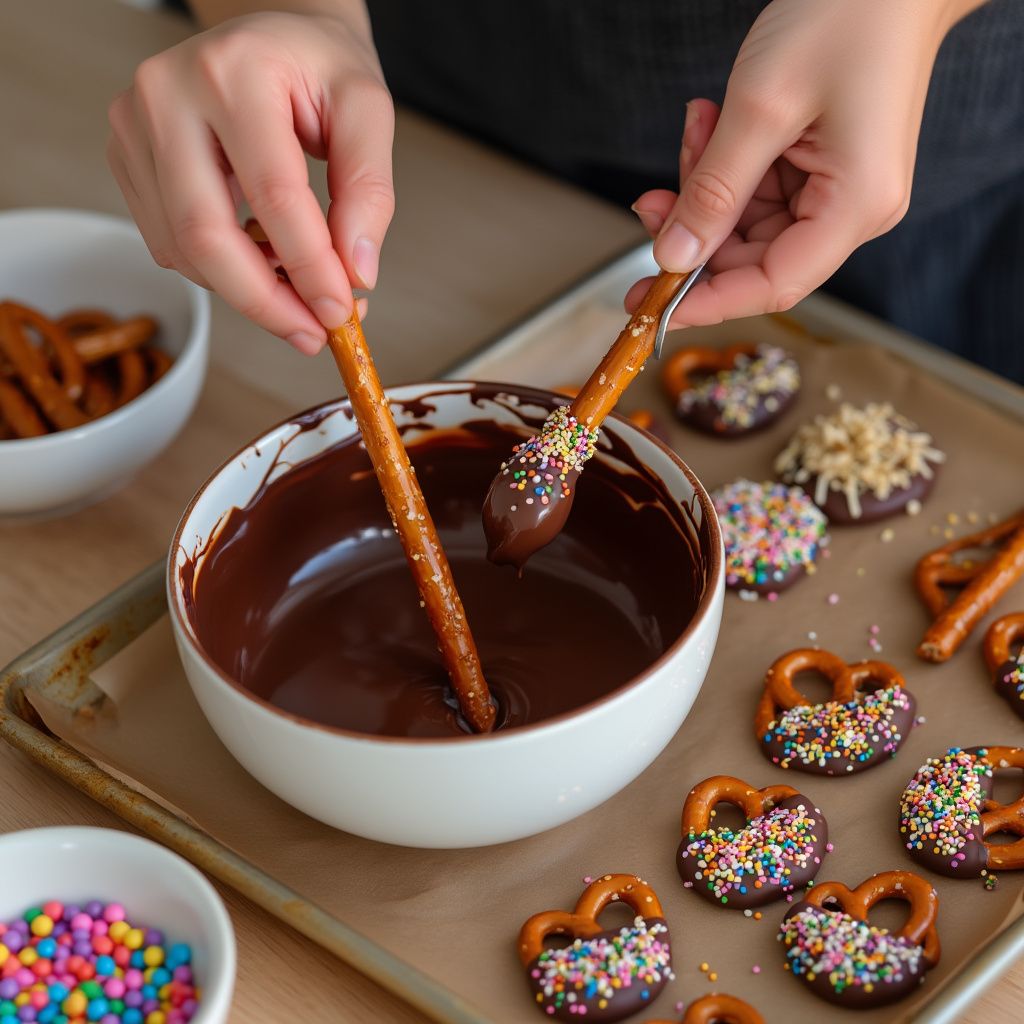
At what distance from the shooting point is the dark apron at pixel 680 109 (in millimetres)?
1446

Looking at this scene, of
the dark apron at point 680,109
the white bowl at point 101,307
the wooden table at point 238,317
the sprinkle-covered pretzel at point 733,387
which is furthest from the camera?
the dark apron at point 680,109

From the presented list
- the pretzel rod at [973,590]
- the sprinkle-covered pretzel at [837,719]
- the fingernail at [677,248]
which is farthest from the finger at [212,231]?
the pretzel rod at [973,590]

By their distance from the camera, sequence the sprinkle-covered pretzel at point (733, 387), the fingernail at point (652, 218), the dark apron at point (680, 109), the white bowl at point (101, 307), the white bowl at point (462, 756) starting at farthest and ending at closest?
the dark apron at point (680, 109), the sprinkle-covered pretzel at point (733, 387), the white bowl at point (101, 307), the fingernail at point (652, 218), the white bowl at point (462, 756)

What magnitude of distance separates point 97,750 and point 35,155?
3.54 ft

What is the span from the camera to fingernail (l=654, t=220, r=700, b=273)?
3.20 feet

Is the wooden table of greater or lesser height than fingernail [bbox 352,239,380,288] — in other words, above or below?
below

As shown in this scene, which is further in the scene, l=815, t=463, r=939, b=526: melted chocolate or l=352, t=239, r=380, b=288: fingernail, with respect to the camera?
l=815, t=463, r=939, b=526: melted chocolate

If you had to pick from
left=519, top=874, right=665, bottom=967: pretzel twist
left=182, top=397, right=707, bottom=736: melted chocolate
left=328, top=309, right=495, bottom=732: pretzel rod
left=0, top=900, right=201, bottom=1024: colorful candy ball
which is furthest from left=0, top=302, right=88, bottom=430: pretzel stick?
left=519, top=874, right=665, bottom=967: pretzel twist

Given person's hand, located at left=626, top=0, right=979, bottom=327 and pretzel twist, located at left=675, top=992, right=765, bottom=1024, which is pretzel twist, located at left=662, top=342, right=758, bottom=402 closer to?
person's hand, located at left=626, top=0, right=979, bottom=327

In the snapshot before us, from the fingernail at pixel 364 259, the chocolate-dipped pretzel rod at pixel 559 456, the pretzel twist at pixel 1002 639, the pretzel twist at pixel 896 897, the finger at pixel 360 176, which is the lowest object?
the pretzel twist at pixel 1002 639

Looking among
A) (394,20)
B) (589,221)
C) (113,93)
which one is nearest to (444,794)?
(589,221)

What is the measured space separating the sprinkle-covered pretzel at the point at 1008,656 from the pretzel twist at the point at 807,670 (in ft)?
0.27

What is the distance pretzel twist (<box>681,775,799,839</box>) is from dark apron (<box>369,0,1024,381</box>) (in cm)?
85

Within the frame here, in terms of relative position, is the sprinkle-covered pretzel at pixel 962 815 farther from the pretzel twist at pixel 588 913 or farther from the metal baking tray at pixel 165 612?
the pretzel twist at pixel 588 913
